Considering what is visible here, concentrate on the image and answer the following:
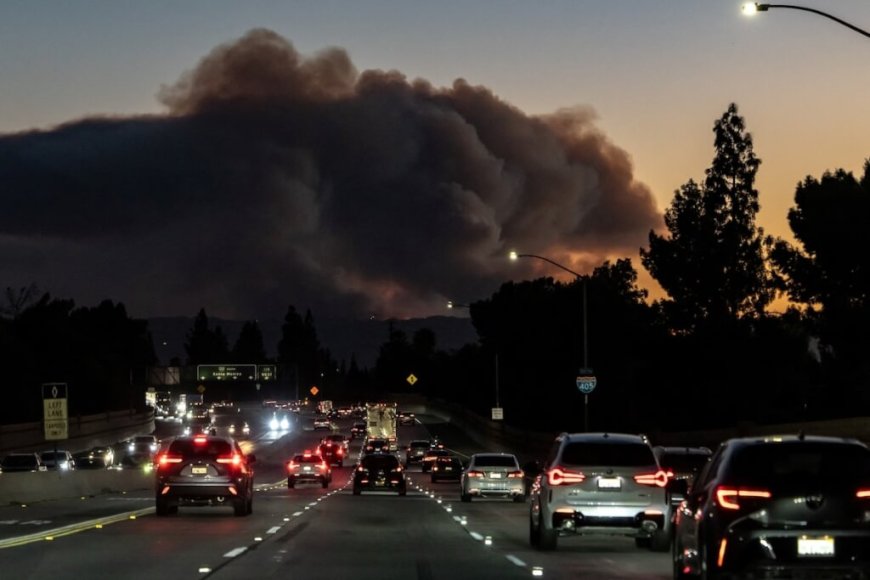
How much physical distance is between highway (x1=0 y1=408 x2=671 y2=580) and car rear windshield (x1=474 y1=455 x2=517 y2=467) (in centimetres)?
315

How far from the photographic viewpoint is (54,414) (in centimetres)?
4503

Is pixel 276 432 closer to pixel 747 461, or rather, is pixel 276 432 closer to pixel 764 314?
pixel 764 314

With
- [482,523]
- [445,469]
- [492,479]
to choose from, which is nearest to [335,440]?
[445,469]

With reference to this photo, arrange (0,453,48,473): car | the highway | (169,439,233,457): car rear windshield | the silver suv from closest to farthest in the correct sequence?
the highway
the silver suv
(169,439,233,457): car rear windshield
(0,453,48,473): car

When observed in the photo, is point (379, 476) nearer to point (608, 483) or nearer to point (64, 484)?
point (64, 484)

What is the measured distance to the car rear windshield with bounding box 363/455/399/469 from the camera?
50.7 meters

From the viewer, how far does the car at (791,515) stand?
13609mm

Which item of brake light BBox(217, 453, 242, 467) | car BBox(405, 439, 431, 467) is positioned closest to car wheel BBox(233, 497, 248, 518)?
brake light BBox(217, 453, 242, 467)

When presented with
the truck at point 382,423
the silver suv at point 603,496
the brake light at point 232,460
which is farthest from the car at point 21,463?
the truck at point 382,423

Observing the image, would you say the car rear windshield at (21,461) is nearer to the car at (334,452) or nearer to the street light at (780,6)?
the car at (334,452)

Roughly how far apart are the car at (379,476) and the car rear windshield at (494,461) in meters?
4.46

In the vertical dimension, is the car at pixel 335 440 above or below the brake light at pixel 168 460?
below

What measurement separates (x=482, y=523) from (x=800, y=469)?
19140 millimetres

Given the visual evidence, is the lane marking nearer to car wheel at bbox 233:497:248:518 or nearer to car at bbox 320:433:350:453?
car wheel at bbox 233:497:248:518
